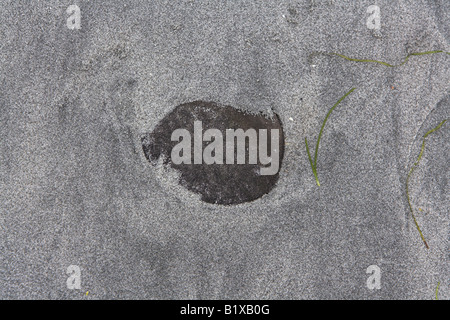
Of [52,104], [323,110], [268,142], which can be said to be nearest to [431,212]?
[323,110]

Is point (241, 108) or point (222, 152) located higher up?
point (241, 108)

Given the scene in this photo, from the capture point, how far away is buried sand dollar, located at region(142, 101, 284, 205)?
2.14m

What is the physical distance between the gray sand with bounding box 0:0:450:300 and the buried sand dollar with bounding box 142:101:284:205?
0.06 metres

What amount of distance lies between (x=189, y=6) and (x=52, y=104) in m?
0.96

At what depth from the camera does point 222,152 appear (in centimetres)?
214

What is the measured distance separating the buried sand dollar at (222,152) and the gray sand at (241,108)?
56 millimetres

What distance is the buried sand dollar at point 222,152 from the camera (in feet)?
7.03

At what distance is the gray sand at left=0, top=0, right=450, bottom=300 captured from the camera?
2.13 meters

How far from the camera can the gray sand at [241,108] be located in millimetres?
2131

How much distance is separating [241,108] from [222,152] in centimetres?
27

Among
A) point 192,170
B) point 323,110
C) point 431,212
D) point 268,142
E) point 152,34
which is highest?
point 152,34

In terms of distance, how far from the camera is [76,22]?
2.16 m
